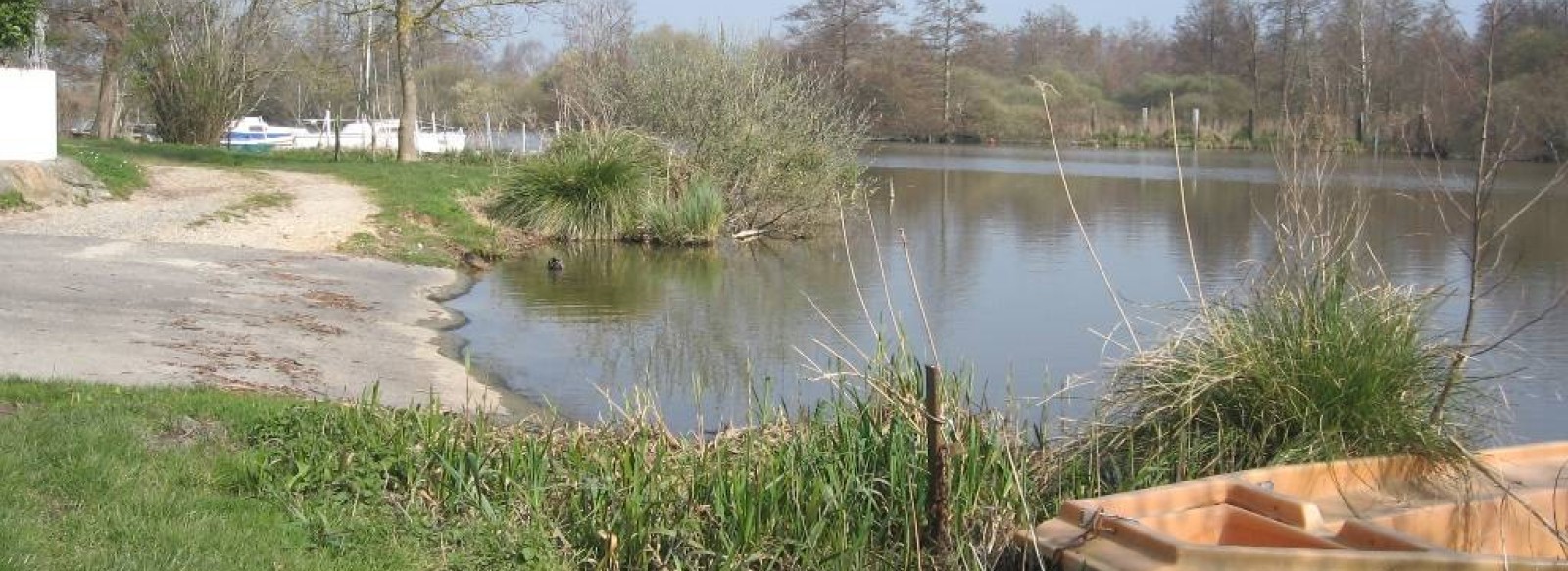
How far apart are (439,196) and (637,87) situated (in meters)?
4.14

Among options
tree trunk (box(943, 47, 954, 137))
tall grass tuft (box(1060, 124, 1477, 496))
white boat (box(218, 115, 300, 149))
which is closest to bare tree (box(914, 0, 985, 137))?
tree trunk (box(943, 47, 954, 137))

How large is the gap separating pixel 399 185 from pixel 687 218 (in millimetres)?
4646

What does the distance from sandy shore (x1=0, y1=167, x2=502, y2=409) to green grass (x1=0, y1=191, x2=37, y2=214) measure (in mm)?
203

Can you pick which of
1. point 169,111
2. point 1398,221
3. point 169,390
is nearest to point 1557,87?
point 1398,221

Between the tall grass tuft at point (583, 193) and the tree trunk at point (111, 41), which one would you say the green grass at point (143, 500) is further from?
the tree trunk at point (111, 41)

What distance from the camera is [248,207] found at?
779 inches

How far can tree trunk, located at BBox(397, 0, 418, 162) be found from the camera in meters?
28.2

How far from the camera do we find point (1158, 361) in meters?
7.20

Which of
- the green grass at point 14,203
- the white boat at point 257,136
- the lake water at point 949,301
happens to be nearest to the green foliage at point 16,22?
the green grass at point 14,203

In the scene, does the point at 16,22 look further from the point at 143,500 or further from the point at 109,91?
the point at 109,91

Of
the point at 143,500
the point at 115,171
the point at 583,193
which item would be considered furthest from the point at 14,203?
the point at 143,500

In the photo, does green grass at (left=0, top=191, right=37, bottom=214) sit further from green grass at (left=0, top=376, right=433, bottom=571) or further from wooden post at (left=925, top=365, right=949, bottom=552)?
wooden post at (left=925, top=365, right=949, bottom=552)

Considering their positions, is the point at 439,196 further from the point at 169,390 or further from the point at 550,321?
the point at 169,390

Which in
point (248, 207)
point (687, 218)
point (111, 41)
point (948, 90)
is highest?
point (948, 90)
